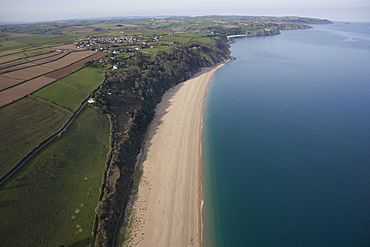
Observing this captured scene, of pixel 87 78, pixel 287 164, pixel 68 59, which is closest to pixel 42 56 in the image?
pixel 68 59

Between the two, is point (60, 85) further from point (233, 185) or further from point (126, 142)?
point (233, 185)

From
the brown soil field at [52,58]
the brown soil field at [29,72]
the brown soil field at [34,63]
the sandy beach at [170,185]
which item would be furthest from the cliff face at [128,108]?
the brown soil field at [34,63]

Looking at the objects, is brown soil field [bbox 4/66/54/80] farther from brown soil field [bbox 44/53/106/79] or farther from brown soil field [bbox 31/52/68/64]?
brown soil field [bbox 31/52/68/64]

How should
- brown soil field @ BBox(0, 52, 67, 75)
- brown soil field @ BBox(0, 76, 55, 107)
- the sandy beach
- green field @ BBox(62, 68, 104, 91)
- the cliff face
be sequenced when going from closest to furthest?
1. the sandy beach
2. the cliff face
3. brown soil field @ BBox(0, 76, 55, 107)
4. green field @ BBox(62, 68, 104, 91)
5. brown soil field @ BBox(0, 52, 67, 75)

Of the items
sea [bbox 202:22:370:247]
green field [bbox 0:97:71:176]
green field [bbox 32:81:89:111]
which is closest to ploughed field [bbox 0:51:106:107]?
green field [bbox 32:81:89:111]

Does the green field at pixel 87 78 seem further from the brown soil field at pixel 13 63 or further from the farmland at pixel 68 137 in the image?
the brown soil field at pixel 13 63

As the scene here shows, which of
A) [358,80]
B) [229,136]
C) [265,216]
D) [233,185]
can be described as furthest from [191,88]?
[358,80]

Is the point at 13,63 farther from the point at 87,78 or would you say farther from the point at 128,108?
the point at 128,108
